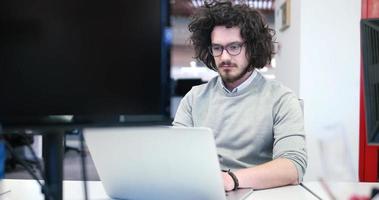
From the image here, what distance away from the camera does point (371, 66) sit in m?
0.83

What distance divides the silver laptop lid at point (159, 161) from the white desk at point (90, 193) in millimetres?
147

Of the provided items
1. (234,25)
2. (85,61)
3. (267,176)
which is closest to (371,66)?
(267,176)

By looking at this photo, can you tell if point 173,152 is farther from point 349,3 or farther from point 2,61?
point 349,3

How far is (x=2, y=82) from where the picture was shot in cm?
59

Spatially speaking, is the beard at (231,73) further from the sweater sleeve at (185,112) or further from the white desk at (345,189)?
the white desk at (345,189)

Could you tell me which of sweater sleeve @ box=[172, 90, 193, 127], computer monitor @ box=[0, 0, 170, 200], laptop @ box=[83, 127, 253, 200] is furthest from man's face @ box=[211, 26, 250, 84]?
computer monitor @ box=[0, 0, 170, 200]

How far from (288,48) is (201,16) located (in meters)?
1.76


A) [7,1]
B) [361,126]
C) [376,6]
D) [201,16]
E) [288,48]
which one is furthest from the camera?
[288,48]

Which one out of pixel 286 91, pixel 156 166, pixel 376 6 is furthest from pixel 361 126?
pixel 156 166

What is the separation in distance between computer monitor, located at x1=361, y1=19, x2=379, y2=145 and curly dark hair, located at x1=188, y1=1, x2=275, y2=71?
0.74m

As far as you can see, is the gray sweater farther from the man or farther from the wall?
the wall

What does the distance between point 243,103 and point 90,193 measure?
0.64m

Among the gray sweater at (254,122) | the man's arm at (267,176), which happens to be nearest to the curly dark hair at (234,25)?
the gray sweater at (254,122)

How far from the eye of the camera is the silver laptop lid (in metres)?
0.81
